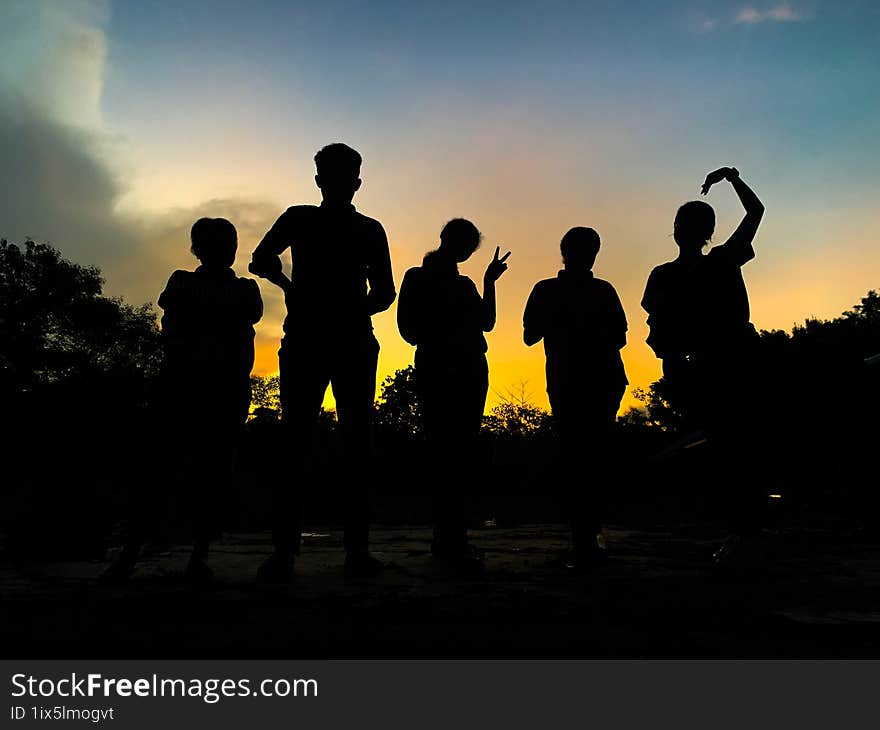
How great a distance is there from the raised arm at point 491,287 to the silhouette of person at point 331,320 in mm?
728

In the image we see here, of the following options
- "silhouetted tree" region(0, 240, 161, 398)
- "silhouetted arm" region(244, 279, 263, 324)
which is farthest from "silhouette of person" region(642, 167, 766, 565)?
"silhouetted tree" region(0, 240, 161, 398)

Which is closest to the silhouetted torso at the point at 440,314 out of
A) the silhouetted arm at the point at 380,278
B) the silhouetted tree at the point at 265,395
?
the silhouetted arm at the point at 380,278

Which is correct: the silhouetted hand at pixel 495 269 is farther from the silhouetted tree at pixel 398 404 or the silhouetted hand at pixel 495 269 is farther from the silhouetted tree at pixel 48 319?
the silhouetted tree at pixel 398 404

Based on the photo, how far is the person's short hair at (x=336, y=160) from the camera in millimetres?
3246

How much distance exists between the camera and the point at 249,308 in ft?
11.0

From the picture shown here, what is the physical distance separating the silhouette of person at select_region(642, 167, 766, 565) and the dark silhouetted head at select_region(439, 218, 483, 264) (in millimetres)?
1075

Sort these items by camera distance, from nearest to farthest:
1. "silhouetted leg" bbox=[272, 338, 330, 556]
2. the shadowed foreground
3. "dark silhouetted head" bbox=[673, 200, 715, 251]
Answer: the shadowed foreground < "silhouetted leg" bbox=[272, 338, 330, 556] < "dark silhouetted head" bbox=[673, 200, 715, 251]

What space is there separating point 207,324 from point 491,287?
1567 mm

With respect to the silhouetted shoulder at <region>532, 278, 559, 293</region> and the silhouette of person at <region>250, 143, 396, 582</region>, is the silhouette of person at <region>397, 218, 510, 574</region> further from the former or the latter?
the silhouette of person at <region>250, 143, 396, 582</region>

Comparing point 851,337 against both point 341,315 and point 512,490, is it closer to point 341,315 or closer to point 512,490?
point 512,490

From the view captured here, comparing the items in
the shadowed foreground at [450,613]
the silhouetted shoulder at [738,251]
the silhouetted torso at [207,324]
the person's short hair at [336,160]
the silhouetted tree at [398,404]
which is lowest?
the shadowed foreground at [450,613]

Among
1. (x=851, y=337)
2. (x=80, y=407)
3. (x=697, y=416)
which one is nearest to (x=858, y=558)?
(x=697, y=416)

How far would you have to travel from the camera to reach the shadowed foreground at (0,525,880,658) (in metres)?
1.64
